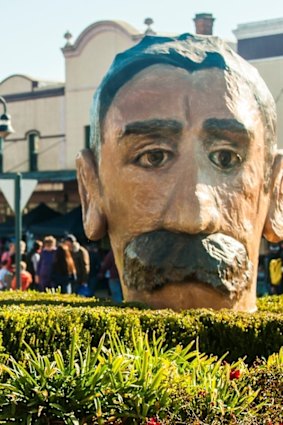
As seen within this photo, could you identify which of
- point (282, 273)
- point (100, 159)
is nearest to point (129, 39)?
point (282, 273)

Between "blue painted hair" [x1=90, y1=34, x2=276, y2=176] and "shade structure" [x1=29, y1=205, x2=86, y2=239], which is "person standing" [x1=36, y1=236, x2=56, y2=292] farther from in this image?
"blue painted hair" [x1=90, y1=34, x2=276, y2=176]

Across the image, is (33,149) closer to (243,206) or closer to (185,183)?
(243,206)

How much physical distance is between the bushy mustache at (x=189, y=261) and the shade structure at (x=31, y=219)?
17067mm

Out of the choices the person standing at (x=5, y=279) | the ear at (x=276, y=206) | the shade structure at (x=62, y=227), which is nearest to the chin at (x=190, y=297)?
the ear at (x=276, y=206)

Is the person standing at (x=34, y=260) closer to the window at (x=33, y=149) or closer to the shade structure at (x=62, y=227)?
the shade structure at (x=62, y=227)

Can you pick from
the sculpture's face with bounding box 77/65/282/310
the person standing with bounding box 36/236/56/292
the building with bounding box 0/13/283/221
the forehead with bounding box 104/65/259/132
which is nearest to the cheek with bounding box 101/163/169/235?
the sculpture's face with bounding box 77/65/282/310

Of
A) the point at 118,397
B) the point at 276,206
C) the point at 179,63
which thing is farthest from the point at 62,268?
the point at 118,397

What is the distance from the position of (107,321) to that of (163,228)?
3.60ft

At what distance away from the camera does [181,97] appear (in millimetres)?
5797

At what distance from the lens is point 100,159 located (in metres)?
6.09

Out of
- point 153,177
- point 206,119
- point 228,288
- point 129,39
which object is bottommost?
point 228,288

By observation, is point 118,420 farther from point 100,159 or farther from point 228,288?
point 100,159

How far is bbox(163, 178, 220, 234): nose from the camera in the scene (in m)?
5.59

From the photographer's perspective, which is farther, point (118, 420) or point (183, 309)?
point (183, 309)
